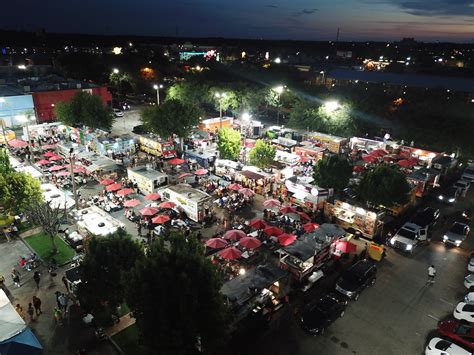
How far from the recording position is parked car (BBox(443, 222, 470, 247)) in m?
25.0

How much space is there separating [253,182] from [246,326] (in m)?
17.7

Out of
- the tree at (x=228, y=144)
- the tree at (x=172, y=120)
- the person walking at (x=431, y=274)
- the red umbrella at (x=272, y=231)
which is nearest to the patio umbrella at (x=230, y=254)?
the red umbrella at (x=272, y=231)

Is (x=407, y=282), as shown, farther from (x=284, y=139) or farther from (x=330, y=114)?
(x=330, y=114)

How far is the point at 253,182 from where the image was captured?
32562 millimetres

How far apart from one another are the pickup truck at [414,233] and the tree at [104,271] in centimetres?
1842

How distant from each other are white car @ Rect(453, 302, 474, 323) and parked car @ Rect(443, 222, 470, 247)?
25.7 feet

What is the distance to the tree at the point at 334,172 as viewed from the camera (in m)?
27.9

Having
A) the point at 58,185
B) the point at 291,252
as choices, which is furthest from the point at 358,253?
the point at 58,185

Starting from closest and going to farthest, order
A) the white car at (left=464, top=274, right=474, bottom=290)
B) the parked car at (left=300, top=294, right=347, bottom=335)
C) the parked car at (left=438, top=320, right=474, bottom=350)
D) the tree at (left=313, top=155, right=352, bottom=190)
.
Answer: the parked car at (left=438, top=320, right=474, bottom=350) < the parked car at (left=300, top=294, right=347, bottom=335) < the white car at (left=464, top=274, right=474, bottom=290) < the tree at (left=313, top=155, right=352, bottom=190)

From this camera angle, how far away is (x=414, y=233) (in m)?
24.7

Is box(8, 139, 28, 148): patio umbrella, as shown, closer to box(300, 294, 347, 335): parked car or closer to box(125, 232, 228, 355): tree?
box(125, 232, 228, 355): tree

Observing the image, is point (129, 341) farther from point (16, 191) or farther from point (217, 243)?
point (16, 191)

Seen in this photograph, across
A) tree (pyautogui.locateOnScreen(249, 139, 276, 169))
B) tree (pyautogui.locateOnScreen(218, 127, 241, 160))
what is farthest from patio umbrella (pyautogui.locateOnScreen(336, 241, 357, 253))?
tree (pyautogui.locateOnScreen(218, 127, 241, 160))

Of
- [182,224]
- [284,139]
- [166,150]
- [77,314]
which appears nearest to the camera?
[77,314]
